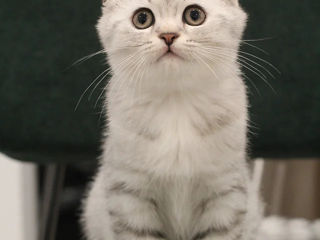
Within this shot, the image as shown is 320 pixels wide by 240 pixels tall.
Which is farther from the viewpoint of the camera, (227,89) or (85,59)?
(85,59)

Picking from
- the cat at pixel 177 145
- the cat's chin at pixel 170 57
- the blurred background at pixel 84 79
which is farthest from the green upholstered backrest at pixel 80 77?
the cat's chin at pixel 170 57

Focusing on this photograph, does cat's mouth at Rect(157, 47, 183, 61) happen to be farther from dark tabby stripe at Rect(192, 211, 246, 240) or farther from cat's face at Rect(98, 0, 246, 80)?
dark tabby stripe at Rect(192, 211, 246, 240)

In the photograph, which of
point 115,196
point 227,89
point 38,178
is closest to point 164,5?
point 227,89

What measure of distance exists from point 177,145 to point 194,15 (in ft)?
0.77

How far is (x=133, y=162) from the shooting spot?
0.88 m

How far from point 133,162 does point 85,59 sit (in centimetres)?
35

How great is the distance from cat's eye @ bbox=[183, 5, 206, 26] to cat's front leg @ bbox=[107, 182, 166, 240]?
1.03ft

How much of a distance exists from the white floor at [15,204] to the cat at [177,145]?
55cm

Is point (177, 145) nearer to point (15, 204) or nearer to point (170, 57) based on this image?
point (170, 57)

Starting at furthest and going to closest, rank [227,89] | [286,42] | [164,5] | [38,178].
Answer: [38,178] < [286,42] < [227,89] < [164,5]

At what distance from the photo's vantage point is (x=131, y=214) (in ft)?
2.91

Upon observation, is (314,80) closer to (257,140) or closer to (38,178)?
(257,140)

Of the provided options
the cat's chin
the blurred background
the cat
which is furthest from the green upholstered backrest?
the cat's chin

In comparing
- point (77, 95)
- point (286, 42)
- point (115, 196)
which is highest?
point (286, 42)
